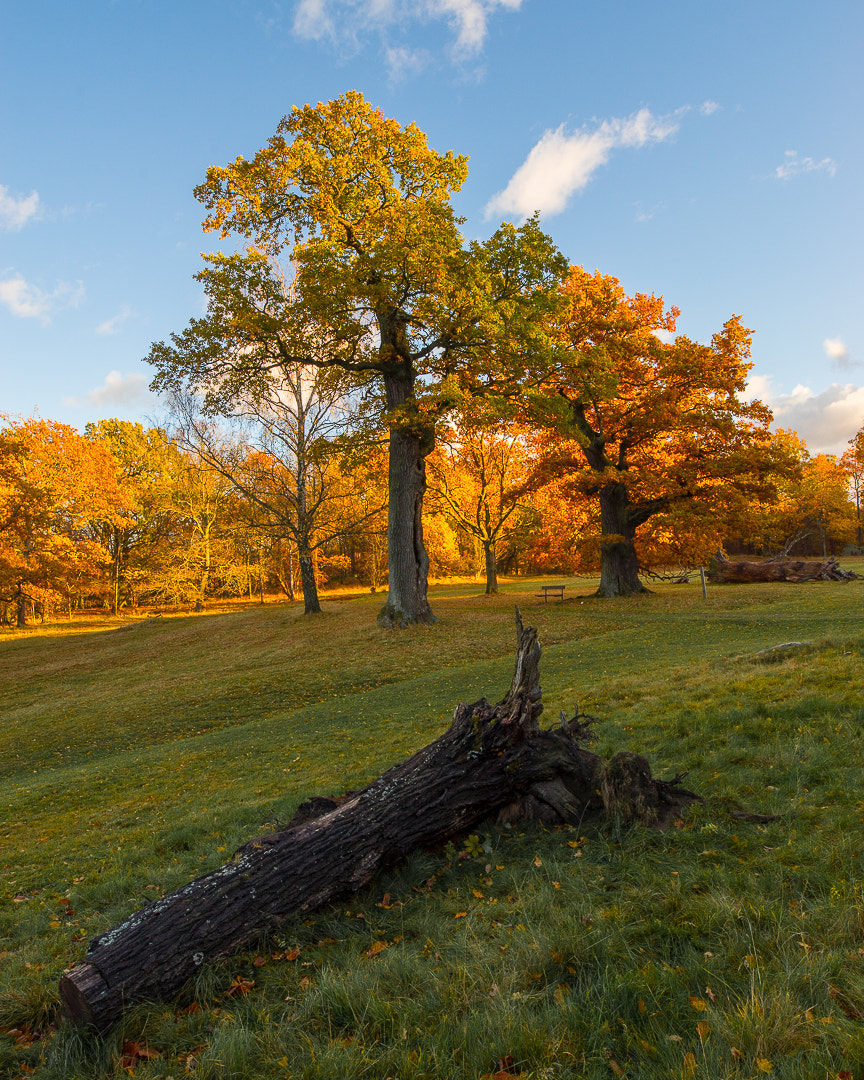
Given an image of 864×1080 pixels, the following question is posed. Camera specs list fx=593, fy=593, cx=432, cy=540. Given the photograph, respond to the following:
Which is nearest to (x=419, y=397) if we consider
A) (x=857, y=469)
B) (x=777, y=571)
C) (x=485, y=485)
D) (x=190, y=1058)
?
(x=485, y=485)

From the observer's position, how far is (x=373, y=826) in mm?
4359

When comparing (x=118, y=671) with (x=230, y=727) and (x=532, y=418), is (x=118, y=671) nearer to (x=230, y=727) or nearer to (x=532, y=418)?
(x=230, y=727)

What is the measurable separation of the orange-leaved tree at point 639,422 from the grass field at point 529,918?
17.6 meters

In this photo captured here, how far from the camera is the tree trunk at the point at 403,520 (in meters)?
23.0

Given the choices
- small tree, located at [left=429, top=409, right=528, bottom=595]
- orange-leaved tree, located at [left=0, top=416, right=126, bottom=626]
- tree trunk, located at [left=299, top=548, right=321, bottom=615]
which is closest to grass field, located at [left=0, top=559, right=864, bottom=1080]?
tree trunk, located at [left=299, top=548, right=321, bottom=615]

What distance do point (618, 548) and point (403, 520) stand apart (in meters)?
12.1

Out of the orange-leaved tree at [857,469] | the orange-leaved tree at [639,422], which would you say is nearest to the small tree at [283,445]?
the orange-leaved tree at [639,422]

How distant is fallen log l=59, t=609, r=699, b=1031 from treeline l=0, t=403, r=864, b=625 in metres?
19.3

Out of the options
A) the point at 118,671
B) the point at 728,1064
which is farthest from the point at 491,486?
the point at 728,1064

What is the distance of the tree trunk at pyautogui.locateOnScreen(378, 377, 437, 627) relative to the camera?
22984 mm

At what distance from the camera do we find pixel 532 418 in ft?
79.7

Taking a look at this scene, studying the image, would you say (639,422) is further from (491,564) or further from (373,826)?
(373,826)

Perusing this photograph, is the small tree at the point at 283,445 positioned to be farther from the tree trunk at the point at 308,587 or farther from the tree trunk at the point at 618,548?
the tree trunk at the point at 618,548

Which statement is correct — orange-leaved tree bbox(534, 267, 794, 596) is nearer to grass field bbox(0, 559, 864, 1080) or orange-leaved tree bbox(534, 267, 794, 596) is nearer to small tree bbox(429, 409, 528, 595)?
small tree bbox(429, 409, 528, 595)
